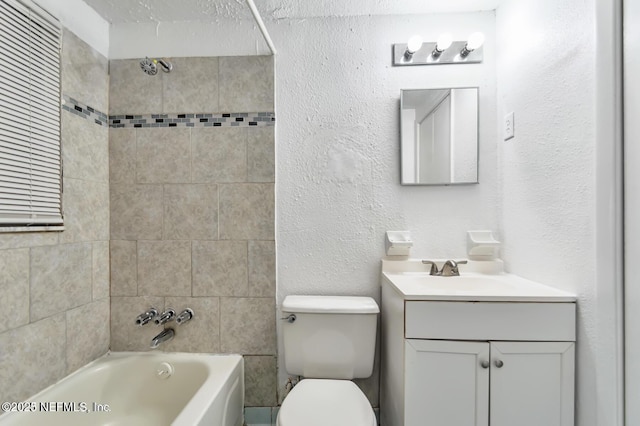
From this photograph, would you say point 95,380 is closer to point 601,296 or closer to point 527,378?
point 527,378

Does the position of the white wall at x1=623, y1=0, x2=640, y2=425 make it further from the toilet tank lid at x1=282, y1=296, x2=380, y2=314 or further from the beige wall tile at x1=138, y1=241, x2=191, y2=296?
the beige wall tile at x1=138, y1=241, x2=191, y2=296

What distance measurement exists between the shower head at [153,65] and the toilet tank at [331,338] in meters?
1.37

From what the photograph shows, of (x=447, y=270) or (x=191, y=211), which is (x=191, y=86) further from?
(x=447, y=270)

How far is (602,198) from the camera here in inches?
37.4

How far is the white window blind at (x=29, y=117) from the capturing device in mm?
1066

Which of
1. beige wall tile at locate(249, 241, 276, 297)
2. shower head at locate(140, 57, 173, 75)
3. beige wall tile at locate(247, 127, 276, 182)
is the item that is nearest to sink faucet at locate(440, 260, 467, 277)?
beige wall tile at locate(249, 241, 276, 297)

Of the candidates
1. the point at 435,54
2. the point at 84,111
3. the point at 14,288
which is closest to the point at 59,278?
the point at 14,288

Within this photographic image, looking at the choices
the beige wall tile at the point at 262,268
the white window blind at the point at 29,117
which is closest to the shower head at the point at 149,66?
the white window blind at the point at 29,117

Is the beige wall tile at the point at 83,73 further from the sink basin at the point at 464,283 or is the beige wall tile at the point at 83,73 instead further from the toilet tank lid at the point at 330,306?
the sink basin at the point at 464,283

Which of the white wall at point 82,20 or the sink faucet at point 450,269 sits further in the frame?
the sink faucet at point 450,269

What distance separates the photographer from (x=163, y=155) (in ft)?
5.20

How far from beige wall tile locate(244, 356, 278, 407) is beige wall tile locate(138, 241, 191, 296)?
52 cm

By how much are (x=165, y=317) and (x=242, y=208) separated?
70 centimetres

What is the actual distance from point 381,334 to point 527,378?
0.68 m
